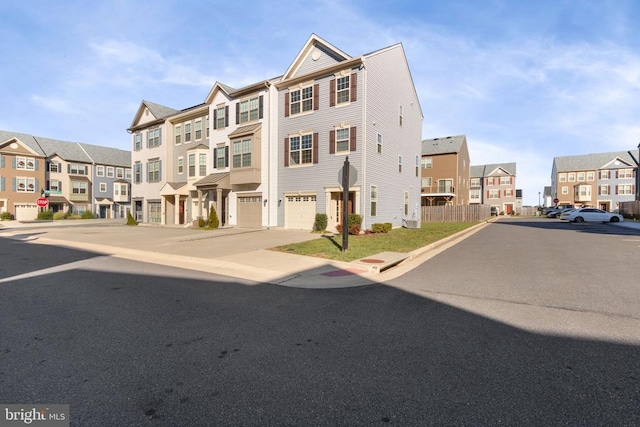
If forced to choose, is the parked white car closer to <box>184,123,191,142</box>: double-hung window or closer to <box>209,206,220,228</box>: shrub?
<box>209,206,220,228</box>: shrub

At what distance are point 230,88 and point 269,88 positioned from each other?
15.5 feet

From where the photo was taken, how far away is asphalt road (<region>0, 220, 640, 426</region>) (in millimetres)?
2693

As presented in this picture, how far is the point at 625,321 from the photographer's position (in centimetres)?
470

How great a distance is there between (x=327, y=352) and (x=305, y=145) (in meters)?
18.4

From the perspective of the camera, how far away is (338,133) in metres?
19.6

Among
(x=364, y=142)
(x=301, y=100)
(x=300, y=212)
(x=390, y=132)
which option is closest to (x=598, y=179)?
(x=390, y=132)

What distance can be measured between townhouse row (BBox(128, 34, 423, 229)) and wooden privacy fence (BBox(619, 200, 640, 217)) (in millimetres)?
28670

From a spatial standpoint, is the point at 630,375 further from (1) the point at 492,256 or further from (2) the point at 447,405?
(1) the point at 492,256

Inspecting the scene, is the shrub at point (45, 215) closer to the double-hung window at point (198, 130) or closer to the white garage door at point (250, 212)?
the double-hung window at point (198, 130)

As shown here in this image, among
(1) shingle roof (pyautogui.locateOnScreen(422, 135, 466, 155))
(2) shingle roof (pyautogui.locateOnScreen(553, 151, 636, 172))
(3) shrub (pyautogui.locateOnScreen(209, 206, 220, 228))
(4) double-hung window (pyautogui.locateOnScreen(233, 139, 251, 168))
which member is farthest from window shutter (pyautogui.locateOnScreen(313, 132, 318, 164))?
(2) shingle roof (pyautogui.locateOnScreen(553, 151, 636, 172))

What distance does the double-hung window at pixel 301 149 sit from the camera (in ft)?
68.3

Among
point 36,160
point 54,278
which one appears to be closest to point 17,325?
point 54,278

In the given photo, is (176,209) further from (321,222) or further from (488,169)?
(488,169)

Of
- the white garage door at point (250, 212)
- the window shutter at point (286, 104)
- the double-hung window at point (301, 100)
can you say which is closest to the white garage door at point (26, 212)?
the white garage door at point (250, 212)
